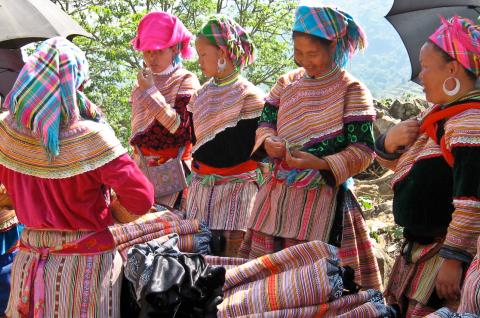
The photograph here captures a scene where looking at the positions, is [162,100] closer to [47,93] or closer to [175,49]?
[175,49]

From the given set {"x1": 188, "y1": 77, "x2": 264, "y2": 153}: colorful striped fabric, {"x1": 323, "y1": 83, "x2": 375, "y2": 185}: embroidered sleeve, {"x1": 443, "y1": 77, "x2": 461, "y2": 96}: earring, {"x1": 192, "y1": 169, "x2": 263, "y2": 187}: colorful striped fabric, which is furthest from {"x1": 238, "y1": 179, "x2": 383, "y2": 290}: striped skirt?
{"x1": 443, "y1": 77, "x2": 461, "y2": 96}: earring

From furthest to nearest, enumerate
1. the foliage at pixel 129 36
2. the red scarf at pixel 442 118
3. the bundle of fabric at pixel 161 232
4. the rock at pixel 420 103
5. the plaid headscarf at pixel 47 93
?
1. the foliage at pixel 129 36
2. the rock at pixel 420 103
3. the bundle of fabric at pixel 161 232
4. the plaid headscarf at pixel 47 93
5. the red scarf at pixel 442 118

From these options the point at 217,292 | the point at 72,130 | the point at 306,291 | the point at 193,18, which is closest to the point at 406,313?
the point at 306,291

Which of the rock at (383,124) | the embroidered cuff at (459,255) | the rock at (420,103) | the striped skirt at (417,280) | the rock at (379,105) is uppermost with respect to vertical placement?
the embroidered cuff at (459,255)

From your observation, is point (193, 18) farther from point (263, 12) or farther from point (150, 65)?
point (150, 65)

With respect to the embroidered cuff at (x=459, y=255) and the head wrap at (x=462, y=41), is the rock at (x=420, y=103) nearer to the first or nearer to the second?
the head wrap at (x=462, y=41)

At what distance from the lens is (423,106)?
888 centimetres

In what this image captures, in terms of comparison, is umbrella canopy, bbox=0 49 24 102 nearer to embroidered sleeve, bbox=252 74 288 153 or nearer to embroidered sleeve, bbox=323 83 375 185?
embroidered sleeve, bbox=252 74 288 153

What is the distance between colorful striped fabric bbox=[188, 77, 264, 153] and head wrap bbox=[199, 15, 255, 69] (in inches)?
7.1

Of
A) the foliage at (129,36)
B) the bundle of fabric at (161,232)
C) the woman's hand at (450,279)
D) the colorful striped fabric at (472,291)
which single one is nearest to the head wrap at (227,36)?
the bundle of fabric at (161,232)

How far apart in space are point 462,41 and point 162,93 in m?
2.67

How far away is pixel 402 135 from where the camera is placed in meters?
2.82

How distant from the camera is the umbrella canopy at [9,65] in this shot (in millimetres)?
4578

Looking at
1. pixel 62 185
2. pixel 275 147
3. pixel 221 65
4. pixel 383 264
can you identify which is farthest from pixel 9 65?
pixel 383 264
